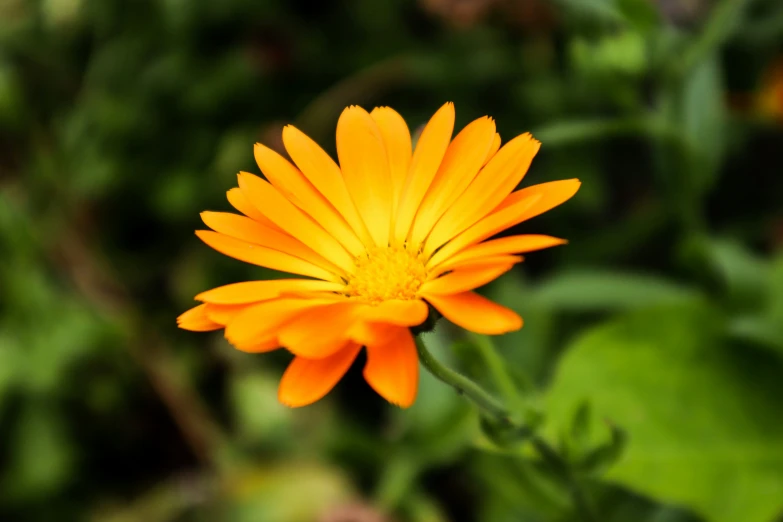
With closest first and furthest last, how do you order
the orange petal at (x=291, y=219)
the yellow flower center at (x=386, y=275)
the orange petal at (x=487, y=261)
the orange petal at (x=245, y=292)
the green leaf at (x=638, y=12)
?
1. the orange petal at (x=487, y=261)
2. the orange petal at (x=245, y=292)
3. the orange petal at (x=291, y=219)
4. the yellow flower center at (x=386, y=275)
5. the green leaf at (x=638, y=12)

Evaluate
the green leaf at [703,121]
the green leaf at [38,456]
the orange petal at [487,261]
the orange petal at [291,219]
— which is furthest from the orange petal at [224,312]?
the green leaf at [38,456]

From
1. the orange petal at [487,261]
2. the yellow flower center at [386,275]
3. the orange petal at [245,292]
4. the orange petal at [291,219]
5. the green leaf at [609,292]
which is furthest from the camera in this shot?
the green leaf at [609,292]

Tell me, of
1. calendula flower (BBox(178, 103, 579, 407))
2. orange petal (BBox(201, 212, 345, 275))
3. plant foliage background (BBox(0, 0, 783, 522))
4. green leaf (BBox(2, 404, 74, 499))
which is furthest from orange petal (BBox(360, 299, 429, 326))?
green leaf (BBox(2, 404, 74, 499))

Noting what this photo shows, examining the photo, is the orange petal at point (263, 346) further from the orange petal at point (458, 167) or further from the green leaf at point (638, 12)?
the green leaf at point (638, 12)

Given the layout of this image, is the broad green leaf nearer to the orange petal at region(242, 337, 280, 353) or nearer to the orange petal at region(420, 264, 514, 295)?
the orange petal at region(420, 264, 514, 295)

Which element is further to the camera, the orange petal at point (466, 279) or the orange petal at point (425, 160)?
the orange petal at point (425, 160)

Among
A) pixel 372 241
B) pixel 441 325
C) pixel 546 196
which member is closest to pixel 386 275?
pixel 372 241

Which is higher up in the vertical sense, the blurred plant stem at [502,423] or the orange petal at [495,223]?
the orange petal at [495,223]
